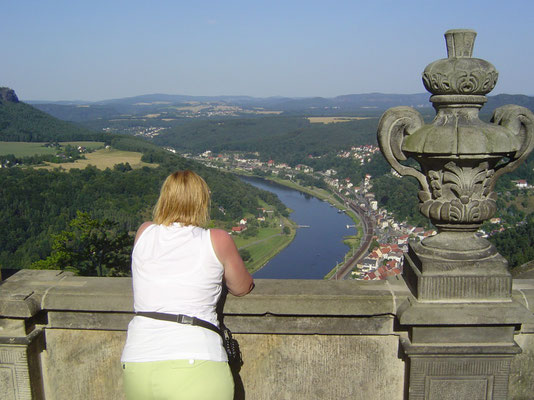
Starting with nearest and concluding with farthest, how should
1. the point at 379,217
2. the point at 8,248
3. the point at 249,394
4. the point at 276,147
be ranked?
the point at 249,394 → the point at 8,248 → the point at 379,217 → the point at 276,147

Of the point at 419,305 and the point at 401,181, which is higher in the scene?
the point at 419,305

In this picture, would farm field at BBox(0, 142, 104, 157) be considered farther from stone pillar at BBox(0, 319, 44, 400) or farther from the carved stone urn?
the carved stone urn

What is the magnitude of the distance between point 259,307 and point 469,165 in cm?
116

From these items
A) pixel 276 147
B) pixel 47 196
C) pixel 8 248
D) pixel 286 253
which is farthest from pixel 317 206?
pixel 276 147

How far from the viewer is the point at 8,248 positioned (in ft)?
91.7

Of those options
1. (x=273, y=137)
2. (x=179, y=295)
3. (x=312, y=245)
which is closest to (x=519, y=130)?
(x=179, y=295)

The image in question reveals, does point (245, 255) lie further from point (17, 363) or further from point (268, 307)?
point (268, 307)

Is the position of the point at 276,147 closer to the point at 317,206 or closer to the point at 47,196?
the point at 317,206

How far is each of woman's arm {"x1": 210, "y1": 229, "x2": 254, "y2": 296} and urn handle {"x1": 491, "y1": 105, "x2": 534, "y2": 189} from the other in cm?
121

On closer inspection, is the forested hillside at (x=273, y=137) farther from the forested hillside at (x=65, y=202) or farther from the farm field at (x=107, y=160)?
the forested hillside at (x=65, y=202)

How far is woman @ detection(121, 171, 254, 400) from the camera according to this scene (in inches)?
70.8

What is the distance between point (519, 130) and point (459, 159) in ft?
1.12

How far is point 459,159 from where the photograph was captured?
2.16 m

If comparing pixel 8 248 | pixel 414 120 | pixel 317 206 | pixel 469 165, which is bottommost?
pixel 317 206
